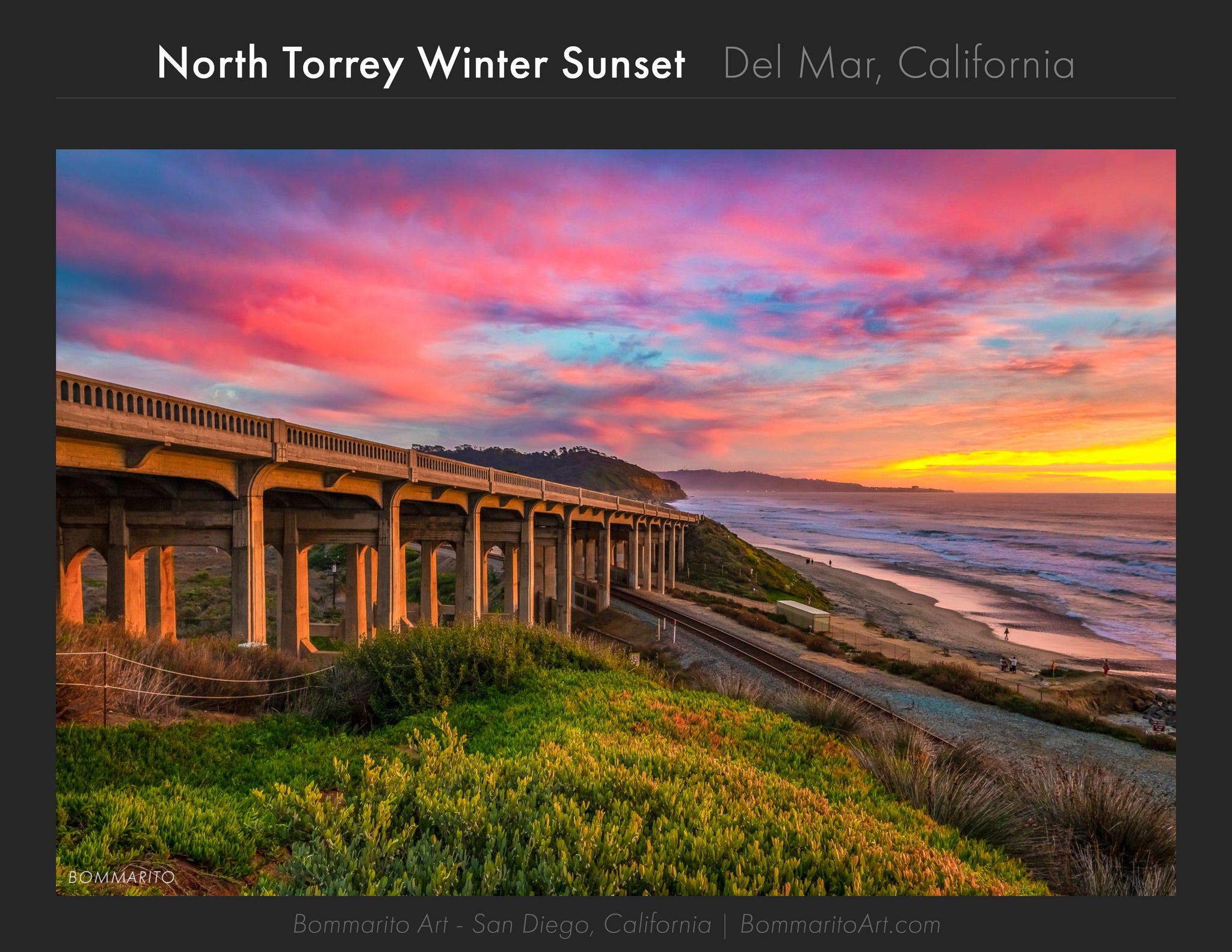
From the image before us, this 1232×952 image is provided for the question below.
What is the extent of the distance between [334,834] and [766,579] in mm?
58762

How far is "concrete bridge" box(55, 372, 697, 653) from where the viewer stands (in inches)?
389

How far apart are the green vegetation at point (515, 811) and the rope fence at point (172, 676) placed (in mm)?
911

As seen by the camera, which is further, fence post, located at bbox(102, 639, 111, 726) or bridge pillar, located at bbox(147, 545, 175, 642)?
bridge pillar, located at bbox(147, 545, 175, 642)

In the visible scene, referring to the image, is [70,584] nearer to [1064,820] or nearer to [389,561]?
[389,561]

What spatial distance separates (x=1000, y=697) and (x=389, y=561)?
21.1 metres

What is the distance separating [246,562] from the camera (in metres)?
12.6

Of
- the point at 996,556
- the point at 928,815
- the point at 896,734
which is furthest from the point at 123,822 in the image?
the point at 996,556

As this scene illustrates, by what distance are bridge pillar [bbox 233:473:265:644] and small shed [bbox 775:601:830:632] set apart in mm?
28456

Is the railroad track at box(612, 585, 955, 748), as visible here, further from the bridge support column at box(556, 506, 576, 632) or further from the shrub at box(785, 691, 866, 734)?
the bridge support column at box(556, 506, 576, 632)

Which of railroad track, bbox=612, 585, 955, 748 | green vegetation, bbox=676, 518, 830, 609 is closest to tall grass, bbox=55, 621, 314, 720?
railroad track, bbox=612, 585, 955, 748

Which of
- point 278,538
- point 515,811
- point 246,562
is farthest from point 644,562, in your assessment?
point 515,811

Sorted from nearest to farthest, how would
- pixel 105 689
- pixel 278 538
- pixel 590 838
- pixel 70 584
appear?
pixel 590 838
pixel 105 689
pixel 70 584
pixel 278 538

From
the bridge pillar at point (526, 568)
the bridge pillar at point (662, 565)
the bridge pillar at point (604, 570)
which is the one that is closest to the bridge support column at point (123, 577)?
the bridge pillar at point (526, 568)

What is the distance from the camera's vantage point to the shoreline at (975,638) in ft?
99.2
